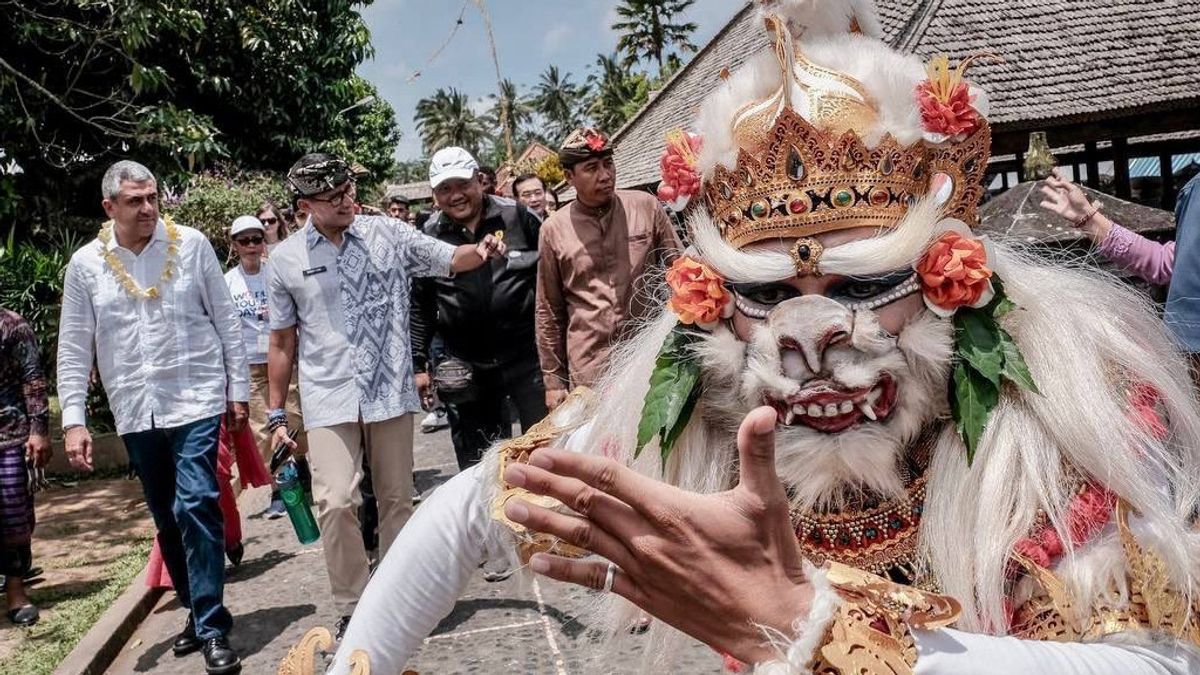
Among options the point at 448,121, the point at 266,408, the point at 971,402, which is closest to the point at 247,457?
the point at 266,408

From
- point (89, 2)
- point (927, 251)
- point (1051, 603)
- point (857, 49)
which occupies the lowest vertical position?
point (1051, 603)

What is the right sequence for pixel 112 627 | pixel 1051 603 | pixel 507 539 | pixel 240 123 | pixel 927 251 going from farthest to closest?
1. pixel 240 123
2. pixel 112 627
3. pixel 507 539
4. pixel 927 251
5. pixel 1051 603

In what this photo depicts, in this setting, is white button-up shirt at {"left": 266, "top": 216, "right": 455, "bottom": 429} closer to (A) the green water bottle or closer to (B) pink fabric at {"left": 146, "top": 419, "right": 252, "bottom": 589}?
(A) the green water bottle

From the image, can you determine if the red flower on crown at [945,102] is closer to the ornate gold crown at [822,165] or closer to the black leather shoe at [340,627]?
the ornate gold crown at [822,165]

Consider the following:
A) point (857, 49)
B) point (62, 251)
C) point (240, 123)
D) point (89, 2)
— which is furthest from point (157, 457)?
point (240, 123)

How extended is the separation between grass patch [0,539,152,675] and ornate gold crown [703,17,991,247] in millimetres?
3915

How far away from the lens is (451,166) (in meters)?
4.71

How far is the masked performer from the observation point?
1.21 metres

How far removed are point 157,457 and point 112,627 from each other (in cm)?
100

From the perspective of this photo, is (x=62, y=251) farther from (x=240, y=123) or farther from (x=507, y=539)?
(x=507, y=539)

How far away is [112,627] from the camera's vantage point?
443 centimetres

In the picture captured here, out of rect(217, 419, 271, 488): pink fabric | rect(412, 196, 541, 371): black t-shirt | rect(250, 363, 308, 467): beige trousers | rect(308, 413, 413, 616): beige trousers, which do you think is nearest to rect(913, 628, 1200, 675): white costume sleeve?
rect(308, 413, 413, 616): beige trousers

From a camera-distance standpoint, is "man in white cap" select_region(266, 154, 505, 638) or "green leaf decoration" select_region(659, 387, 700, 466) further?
"man in white cap" select_region(266, 154, 505, 638)

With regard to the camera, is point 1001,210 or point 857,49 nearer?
point 857,49
